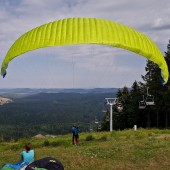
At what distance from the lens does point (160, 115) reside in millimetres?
68125

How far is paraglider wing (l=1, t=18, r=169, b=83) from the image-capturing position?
10195 mm

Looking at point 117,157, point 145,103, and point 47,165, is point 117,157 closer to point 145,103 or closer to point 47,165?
point 47,165

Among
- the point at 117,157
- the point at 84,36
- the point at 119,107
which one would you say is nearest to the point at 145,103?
the point at 119,107

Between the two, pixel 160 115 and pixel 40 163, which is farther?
pixel 160 115

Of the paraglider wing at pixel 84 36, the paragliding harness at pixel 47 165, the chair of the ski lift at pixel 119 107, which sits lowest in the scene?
the chair of the ski lift at pixel 119 107

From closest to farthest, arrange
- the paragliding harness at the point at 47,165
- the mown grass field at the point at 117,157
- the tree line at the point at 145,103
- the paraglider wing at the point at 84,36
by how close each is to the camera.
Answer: the paragliding harness at the point at 47,165, the paraglider wing at the point at 84,36, the mown grass field at the point at 117,157, the tree line at the point at 145,103

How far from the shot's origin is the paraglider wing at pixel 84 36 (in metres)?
10.2

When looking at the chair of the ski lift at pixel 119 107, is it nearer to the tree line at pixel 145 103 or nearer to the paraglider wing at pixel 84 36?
the tree line at pixel 145 103

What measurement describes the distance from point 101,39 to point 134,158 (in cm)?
1160

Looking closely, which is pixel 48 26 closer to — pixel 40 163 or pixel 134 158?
pixel 40 163

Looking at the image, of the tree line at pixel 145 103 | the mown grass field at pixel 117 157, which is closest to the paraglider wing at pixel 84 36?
the mown grass field at pixel 117 157

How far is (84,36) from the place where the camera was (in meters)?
10.2

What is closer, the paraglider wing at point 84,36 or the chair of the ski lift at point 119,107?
the paraglider wing at point 84,36

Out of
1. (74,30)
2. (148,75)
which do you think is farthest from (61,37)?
(148,75)
